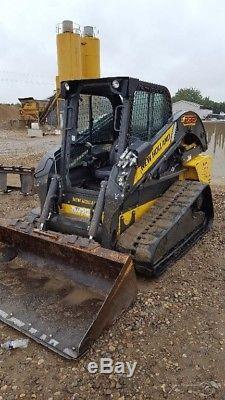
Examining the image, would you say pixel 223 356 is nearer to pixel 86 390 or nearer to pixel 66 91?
pixel 86 390

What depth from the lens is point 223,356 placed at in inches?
124

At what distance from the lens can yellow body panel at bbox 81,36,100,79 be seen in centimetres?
2206

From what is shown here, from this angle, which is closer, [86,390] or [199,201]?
[86,390]

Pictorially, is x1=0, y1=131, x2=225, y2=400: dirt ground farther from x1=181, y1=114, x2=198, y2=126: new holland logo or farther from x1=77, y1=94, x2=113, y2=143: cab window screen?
x1=181, y1=114, x2=198, y2=126: new holland logo

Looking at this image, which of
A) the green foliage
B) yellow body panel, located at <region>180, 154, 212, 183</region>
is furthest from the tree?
yellow body panel, located at <region>180, 154, 212, 183</region>

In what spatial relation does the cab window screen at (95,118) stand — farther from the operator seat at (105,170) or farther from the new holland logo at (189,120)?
the new holland logo at (189,120)

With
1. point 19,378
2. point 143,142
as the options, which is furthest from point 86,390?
point 143,142

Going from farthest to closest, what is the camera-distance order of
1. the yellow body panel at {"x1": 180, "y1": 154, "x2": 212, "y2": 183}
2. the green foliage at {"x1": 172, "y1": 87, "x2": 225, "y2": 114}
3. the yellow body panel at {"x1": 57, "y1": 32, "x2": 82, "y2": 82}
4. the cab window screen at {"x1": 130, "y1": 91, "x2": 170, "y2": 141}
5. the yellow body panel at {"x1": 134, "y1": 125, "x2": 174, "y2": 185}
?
the green foliage at {"x1": 172, "y1": 87, "x2": 225, "y2": 114}
the yellow body panel at {"x1": 57, "y1": 32, "x2": 82, "y2": 82}
the yellow body panel at {"x1": 180, "y1": 154, "x2": 212, "y2": 183}
the cab window screen at {"x1": 130, "y1": 91, "x2": 170, "y2": 141}
the yellow body panel at {"x1": 134, "y1": 125, "x2": 174, "y2": 185}

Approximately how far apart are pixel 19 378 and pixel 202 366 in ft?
4.65

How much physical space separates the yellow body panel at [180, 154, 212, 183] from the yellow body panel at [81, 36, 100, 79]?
17.3 meters

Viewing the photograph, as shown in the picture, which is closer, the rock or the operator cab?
the rock

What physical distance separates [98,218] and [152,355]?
1.46 meters

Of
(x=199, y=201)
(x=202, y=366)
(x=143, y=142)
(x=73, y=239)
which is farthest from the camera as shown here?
(x=199, y=201)

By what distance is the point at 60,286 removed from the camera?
151 inches
